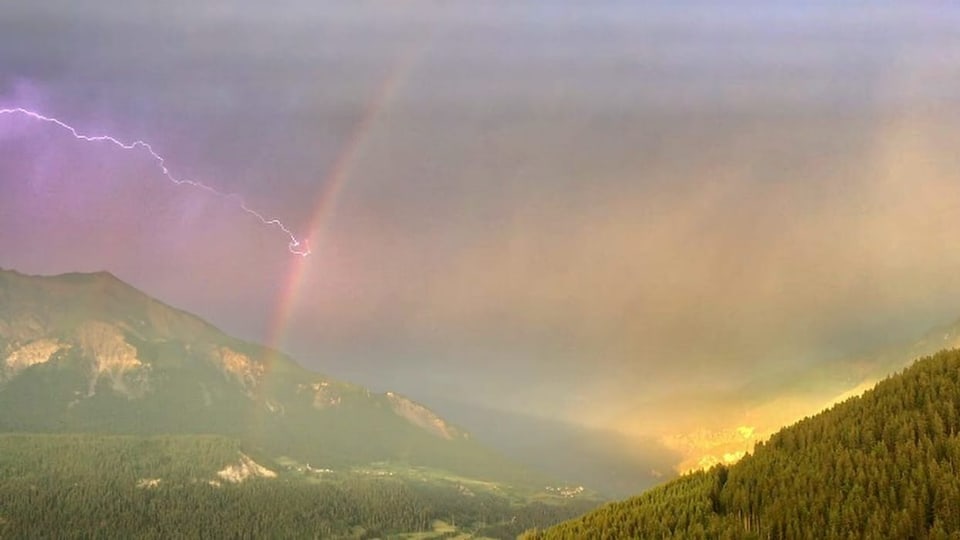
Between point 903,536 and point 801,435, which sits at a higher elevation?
point 801,435

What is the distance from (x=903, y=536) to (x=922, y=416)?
35.2 m

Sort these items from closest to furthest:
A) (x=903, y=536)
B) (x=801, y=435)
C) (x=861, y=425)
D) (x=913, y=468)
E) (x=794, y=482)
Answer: (x=903, y=536) → (x=913, y=468) → (x=794, y=482) → (x=861, y=425) → (x=801, y=435)

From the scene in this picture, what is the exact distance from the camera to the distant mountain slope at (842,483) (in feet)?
369

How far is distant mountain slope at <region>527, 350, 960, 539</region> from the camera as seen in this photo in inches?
4427

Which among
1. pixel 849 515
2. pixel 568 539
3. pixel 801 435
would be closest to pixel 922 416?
pixel 801 435

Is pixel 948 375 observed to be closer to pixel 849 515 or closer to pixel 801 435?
pixel 801 435

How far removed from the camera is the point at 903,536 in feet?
352

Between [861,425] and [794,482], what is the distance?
Result: 22.6 meters

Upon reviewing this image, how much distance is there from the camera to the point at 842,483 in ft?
409

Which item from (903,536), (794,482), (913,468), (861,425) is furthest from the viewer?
(861,425)

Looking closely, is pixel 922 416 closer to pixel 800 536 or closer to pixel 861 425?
pixel 861 425

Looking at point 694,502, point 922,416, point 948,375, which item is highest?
point 948,375

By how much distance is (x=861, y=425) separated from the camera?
144 metres

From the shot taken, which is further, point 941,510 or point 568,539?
point 568,539
